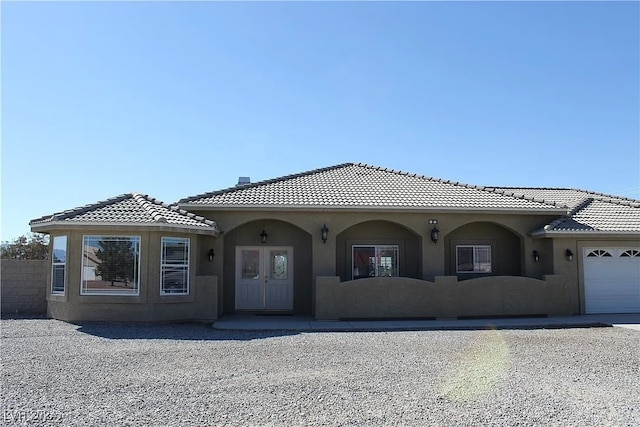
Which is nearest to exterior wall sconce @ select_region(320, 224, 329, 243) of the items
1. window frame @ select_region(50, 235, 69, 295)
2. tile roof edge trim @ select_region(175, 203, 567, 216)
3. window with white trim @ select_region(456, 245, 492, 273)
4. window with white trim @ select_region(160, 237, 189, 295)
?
tile roof edge trim @ select_region(175, 203, 567, 216)

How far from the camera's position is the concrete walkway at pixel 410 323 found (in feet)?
46.2

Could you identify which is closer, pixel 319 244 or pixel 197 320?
pixel 197 320

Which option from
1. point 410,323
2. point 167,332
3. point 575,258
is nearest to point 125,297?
point 167,332

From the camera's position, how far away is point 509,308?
16.3 meters

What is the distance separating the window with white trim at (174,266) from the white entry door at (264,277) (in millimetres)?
2761

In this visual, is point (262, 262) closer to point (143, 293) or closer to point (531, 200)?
point (143, 293)

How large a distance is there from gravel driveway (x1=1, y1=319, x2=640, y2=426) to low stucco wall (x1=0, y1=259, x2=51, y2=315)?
4083mm

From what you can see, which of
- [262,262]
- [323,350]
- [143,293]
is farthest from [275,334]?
[262,262]

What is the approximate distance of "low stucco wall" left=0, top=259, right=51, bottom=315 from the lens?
16734mm

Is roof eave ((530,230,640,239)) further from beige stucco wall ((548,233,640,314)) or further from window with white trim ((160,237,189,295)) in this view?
window with white trim ((160,237,189,295))

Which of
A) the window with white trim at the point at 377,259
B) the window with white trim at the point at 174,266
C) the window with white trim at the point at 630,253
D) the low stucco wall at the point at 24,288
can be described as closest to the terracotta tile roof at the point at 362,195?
the window with white trim at the point at 174,266

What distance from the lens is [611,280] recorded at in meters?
17.5

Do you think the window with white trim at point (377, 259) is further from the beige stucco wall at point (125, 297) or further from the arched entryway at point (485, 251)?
the beige stucco wall at point (125, 297)

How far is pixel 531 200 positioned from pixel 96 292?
44.6 feet
